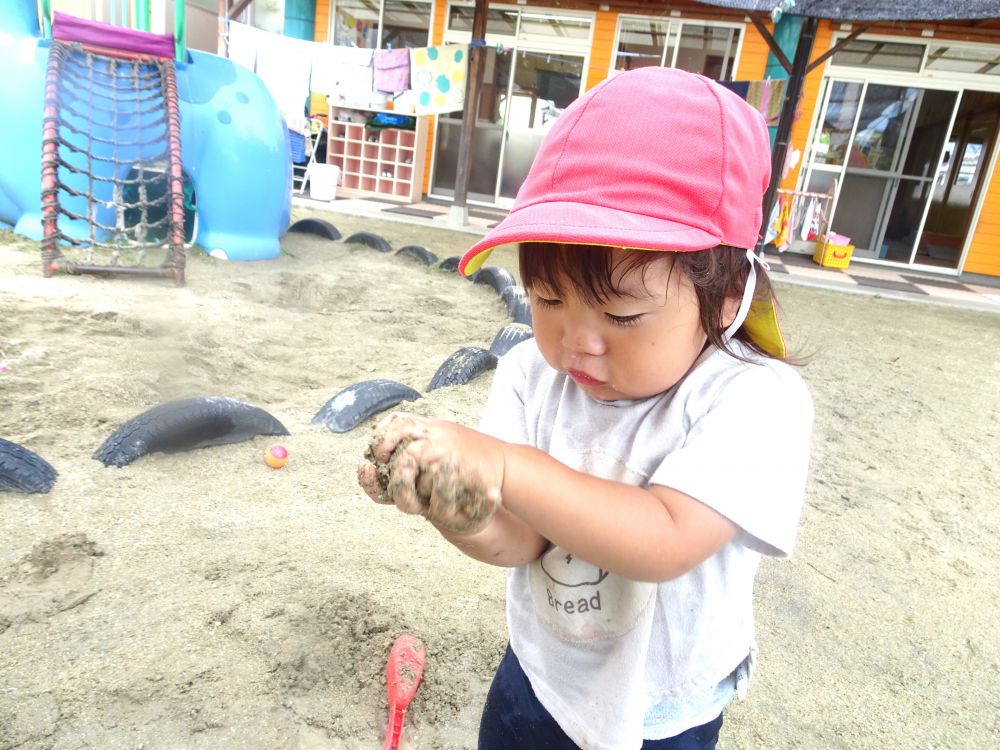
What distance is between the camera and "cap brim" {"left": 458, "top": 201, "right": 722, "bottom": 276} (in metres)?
0.70

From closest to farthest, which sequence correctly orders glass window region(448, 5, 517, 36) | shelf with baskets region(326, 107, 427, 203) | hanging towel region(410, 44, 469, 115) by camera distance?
hanging towel region(410, 44, 469, 115) → glass window region(448, 5, 517, 36) → shelf with baskets region(326, 107, 427, 203)

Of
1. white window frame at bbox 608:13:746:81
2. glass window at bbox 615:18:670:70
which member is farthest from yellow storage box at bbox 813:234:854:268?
glass window at bbox 615:18:670:70

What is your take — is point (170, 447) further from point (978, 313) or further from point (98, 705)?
point (978, 313)

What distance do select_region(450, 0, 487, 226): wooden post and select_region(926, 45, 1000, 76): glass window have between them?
5.34m

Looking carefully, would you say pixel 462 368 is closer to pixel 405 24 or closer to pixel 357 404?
pixel 357 404

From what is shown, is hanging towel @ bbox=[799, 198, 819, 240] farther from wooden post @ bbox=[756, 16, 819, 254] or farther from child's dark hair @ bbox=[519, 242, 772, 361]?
child's dark hair @ bbox=[519, 242, 772, 361]

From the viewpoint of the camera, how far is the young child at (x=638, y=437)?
0.69 metres

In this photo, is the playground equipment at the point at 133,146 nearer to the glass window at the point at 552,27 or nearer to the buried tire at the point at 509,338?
the buried tire at the point at 509,338

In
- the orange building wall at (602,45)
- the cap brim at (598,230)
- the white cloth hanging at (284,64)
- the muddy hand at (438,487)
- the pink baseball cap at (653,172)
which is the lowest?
the muddy hand at (438,487)

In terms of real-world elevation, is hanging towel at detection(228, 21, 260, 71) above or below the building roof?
below

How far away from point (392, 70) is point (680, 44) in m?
3.71

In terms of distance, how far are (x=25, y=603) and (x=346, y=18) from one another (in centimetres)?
1048

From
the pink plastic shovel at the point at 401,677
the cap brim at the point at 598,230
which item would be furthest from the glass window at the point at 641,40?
the cap brim at the point at 598,230

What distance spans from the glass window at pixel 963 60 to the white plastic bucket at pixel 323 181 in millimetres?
7330
